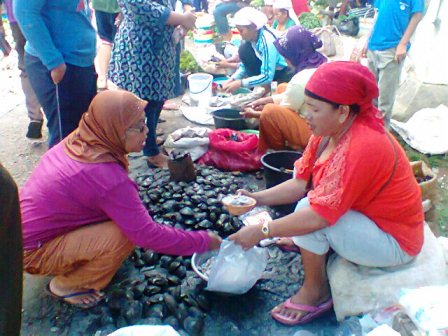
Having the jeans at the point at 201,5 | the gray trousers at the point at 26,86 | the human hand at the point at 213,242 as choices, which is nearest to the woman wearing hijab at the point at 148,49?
the gray trousers at the point at 26,86

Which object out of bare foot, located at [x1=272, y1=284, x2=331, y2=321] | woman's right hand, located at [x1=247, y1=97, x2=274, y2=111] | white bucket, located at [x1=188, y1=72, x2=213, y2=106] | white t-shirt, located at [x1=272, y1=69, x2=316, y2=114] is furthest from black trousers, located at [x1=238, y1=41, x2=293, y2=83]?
bare foot, located at [x1=272, y1=284, x2=331, y2=321]

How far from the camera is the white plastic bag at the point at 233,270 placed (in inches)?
95.7

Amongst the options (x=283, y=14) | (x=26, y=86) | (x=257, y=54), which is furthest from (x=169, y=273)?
(x=283, y=14)

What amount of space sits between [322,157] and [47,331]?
1.66m

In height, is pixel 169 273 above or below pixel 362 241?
below

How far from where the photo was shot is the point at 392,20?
4.46 meters

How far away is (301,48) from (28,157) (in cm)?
269

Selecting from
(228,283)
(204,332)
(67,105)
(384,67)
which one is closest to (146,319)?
(204,332)

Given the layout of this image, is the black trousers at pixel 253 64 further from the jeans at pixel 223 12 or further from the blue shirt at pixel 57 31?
the jeans at pixel 223 12

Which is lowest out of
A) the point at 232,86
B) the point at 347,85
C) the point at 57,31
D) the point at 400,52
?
the point at 232,86

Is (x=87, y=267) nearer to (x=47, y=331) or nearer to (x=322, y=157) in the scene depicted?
(x=47, y=331)

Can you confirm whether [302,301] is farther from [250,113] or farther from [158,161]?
[250,113]

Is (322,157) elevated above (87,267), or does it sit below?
above

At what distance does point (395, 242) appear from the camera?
225cm
